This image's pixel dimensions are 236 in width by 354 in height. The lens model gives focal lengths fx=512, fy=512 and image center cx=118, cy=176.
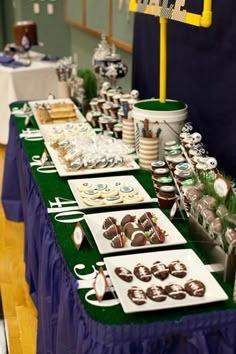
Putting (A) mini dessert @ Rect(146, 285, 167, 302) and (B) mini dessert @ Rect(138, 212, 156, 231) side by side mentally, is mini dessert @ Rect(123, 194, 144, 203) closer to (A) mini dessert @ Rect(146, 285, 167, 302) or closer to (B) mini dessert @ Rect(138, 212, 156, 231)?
(B) mini dessert @ Rect(138, 212, 156, 231)

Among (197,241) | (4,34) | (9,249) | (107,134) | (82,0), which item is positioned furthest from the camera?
(4,34)

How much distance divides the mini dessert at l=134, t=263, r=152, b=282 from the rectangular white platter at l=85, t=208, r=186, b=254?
0.09 meters

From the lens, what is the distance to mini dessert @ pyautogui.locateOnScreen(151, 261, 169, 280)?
1.12 meters

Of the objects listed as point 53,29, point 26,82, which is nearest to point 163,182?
point 26,82

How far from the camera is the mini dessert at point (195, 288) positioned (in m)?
1.05

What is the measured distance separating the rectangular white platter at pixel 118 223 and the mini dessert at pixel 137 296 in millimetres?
177

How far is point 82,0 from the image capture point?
4242 mm

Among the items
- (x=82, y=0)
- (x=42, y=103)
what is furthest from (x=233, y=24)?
(x=82, y=0)

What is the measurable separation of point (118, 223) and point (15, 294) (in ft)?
3.70

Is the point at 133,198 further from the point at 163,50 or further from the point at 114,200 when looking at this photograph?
the point at 163,50

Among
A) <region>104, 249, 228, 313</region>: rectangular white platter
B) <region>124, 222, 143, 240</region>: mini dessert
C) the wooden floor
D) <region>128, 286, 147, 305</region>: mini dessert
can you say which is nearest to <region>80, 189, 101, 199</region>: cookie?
<region>124, 222, 143, 240</region>: mini dessert

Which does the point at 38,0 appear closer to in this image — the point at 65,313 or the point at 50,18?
the point at 50,18

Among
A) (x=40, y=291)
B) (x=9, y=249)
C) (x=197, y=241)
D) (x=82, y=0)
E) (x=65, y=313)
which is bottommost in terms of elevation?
(x=9, y=249)

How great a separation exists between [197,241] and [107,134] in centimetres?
91
